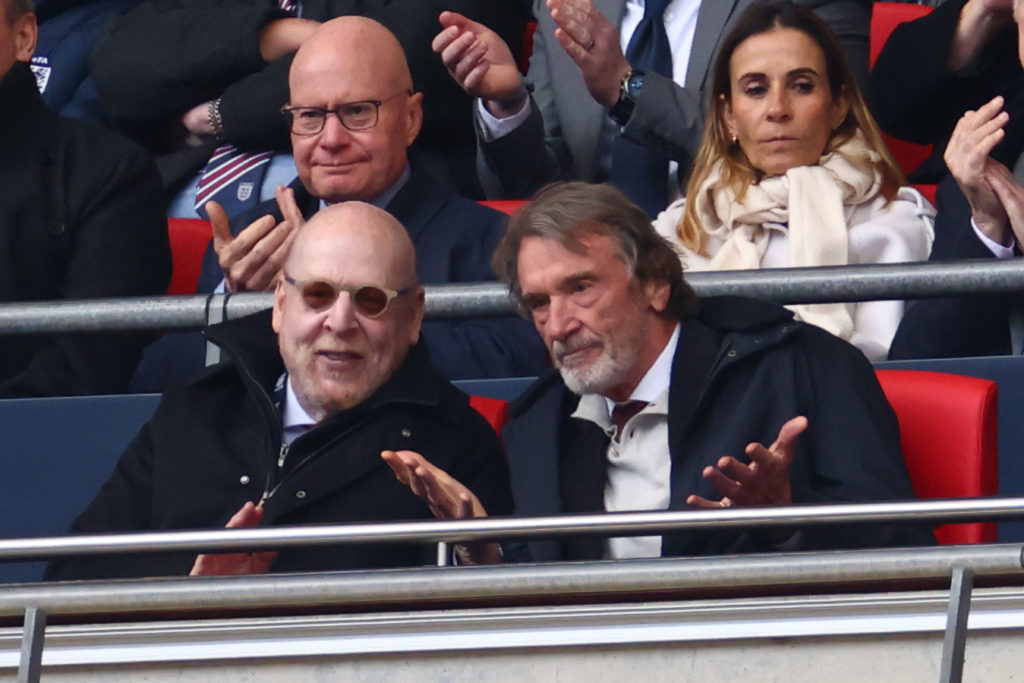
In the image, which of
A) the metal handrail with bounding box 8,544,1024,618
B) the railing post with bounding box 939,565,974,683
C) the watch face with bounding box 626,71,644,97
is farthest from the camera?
the watch face with bounding box 626,71,644,97

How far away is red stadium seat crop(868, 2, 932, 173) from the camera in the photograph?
15.7 ft

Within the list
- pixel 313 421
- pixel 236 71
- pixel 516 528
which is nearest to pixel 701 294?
pixel 313 421

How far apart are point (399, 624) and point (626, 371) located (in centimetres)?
104

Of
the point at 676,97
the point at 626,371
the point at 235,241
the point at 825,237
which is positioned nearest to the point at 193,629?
the point at 626,371

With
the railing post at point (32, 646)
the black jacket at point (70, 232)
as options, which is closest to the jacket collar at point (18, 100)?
the black jacket at point (70, 232)

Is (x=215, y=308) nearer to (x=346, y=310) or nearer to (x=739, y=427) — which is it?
(x=346, y=310)

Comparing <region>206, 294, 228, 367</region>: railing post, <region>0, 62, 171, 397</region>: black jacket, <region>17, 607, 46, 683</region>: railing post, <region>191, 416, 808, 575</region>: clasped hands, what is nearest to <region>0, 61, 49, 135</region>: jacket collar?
<region>0, 62, 171, 397</region>: black jacket

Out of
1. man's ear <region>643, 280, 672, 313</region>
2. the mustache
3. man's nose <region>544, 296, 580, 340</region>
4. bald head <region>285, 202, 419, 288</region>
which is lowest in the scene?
the mustache

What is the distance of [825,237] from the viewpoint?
384 cm

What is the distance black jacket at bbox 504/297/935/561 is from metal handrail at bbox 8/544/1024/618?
0.72 meters

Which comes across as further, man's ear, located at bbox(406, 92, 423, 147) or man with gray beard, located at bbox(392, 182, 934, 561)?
man's ear, located at bbox(406, 92, 423, 147)

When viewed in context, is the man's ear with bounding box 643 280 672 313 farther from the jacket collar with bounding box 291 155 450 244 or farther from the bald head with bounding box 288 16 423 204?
the bald head with bounding box 288 16 423 204

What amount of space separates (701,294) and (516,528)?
1426mm

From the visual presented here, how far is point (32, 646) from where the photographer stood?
2.12 m
